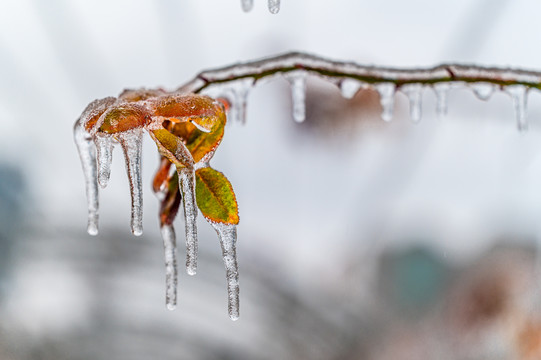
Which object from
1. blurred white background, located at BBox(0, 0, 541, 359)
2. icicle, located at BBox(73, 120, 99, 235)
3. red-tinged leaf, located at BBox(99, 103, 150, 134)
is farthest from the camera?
blurred white background, located at BBox(0, 0, 541, 359)

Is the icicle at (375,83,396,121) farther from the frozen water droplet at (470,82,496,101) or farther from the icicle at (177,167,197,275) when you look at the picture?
the icicle at (177,167,197,275)

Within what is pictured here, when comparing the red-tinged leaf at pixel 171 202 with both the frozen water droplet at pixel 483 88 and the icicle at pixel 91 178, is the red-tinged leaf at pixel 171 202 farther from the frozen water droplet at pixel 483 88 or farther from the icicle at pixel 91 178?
the frozen water droplet at pixel 483 88

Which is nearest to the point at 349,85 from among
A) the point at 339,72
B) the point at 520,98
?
the point at 339,72

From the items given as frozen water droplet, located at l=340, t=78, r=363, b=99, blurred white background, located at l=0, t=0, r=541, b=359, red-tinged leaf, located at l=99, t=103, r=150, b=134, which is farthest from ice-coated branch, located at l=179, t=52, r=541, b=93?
blurred white background, located at l=0, t=0, r=541, b=359

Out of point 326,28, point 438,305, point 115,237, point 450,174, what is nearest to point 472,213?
point 450,174

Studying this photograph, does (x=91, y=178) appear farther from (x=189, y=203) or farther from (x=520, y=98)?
(x=520, y=98)
